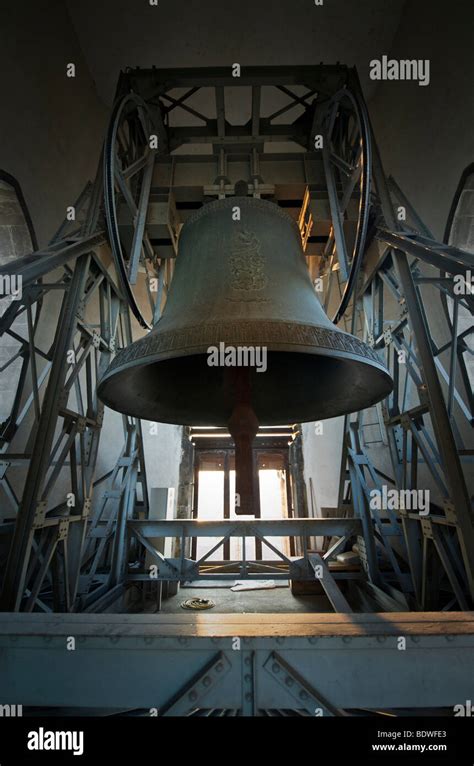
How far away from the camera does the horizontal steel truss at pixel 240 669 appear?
1.30 m

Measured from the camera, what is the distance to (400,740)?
1.30 metres

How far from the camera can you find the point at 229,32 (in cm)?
505

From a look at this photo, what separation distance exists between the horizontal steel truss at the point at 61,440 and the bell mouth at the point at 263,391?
88cm

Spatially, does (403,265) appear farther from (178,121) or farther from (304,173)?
(178,121)

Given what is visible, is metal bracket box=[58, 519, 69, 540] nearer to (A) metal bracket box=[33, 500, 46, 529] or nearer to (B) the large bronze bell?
(A) metal bracket box=[33, 500, 46, 529]

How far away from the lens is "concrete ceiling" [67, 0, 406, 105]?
4.84 meters

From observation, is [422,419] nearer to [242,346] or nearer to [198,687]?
[242,346]

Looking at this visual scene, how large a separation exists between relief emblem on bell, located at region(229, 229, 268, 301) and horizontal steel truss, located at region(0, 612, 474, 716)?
4.95ft

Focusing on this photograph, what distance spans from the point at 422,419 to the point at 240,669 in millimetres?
2455

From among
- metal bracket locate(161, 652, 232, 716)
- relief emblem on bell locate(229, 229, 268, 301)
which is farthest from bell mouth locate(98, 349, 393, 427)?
metal bracket locate(161, 652, 232, 716)

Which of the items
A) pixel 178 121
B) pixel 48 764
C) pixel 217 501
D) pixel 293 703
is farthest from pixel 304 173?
pixel 217 501

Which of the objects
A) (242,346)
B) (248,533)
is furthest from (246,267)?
(248,533)

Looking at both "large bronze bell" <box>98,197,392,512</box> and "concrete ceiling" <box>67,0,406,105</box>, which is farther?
"concrete ceiling" <box>67,0,406,105</box>

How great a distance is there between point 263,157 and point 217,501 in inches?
324
